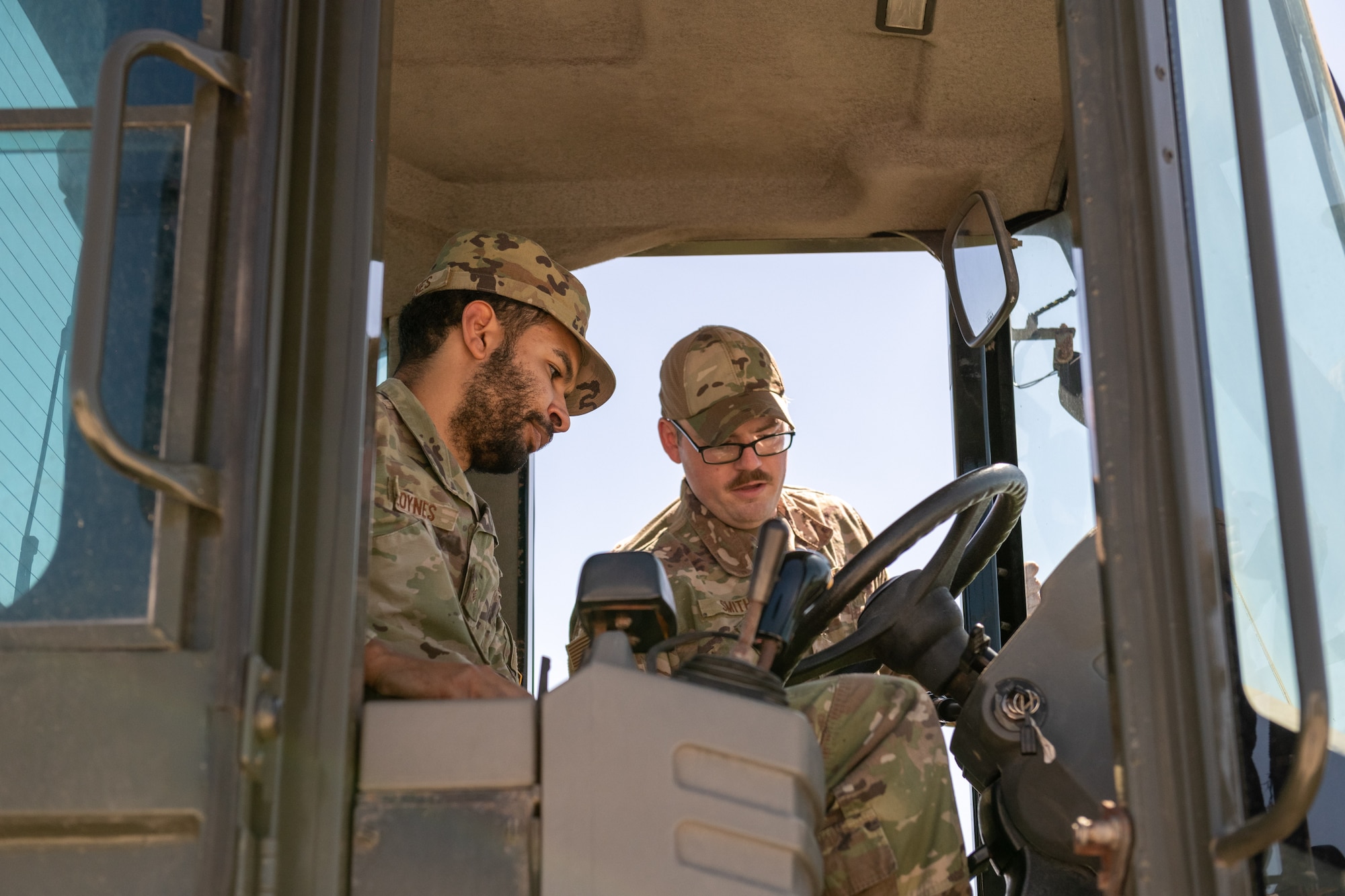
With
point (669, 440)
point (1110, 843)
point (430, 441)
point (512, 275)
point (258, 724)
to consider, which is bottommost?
point (1110, 843)

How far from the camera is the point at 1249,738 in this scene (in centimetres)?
118

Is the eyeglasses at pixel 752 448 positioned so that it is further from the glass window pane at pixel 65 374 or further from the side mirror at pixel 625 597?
the glass window pane at pixel 65 374

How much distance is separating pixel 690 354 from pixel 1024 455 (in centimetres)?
93

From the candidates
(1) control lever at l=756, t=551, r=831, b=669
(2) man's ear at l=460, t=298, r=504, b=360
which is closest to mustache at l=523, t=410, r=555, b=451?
(2) man's ear at l=460, t=298, r=504, b=360

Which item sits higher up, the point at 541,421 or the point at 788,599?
the point at 541,421

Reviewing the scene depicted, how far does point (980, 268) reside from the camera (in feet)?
7.90

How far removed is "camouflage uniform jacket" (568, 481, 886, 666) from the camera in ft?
9.20

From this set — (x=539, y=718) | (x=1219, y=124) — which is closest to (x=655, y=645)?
(x=539, y=718)

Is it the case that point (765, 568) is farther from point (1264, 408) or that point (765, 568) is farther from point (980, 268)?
point (980, 268)

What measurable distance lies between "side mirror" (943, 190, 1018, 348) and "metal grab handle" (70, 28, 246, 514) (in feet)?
4.77

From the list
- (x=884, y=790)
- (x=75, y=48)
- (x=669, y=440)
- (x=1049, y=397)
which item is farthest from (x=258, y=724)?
(x=669, y=440)

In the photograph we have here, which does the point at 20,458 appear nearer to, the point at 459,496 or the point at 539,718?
the point at 539,718

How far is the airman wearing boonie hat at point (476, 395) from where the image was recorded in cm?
204

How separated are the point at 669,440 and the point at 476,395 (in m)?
1.01
